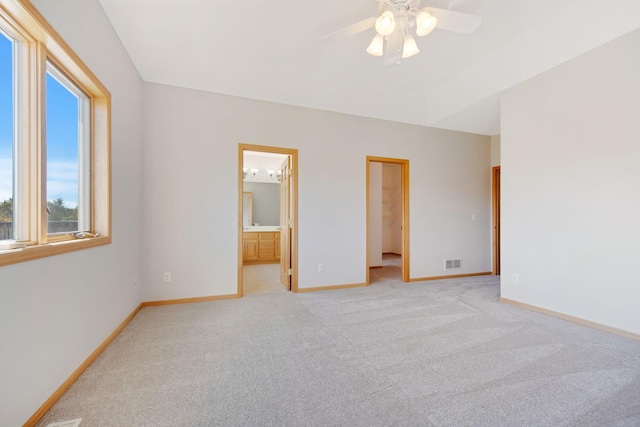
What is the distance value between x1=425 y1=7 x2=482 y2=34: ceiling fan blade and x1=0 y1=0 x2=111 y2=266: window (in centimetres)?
257

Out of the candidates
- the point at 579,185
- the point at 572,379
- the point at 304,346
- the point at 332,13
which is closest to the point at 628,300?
the point at 579,185

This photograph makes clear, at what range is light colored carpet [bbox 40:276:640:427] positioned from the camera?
138 cm

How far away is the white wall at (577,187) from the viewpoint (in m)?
2.31

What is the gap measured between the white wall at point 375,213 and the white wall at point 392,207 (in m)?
1.99

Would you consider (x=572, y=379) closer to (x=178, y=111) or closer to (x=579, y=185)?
(x=579, y=185)

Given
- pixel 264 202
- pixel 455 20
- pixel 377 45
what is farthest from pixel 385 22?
pixel 264 202

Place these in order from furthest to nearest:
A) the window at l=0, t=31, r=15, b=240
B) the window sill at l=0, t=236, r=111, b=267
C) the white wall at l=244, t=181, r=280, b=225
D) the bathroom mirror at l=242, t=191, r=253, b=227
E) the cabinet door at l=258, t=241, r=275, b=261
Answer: the white wall at l=244, t=181, r=280, b=225, the bathroom mirror at l=242, t=191, r=253, b=227, the cabinet door at l=258, t=241, r=275, b=261, the window at l=0, t=31, r=15, b=240, the window sill at l=0, t=236, r=111, b=267

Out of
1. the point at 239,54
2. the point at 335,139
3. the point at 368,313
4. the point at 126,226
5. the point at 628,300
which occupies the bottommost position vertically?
the point at 368,313

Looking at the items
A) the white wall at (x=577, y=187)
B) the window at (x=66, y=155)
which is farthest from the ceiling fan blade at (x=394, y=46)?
the window at (x=66, y=155)

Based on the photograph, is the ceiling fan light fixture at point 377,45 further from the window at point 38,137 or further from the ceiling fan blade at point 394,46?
the window at point 38,137

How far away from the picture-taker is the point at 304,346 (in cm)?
213

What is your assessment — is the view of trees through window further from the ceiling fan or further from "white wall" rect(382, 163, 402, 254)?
"white wall" rect(382, 163, 402, 254)

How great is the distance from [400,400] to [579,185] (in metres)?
2.84

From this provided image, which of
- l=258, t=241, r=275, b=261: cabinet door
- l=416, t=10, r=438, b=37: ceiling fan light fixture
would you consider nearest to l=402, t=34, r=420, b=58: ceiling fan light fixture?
l=416, t=10, r=438, b=37: ceiling fan light fixture
